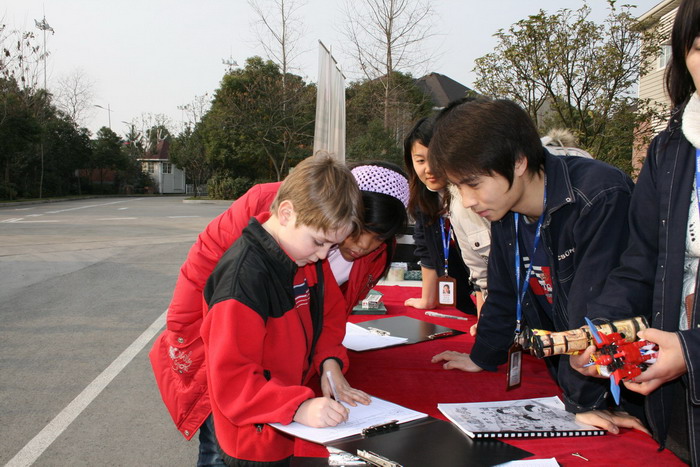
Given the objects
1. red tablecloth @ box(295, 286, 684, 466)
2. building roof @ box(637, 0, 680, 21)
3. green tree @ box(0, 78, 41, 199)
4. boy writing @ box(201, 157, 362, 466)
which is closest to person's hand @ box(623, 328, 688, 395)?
red tablecloth @ box(295, 286, 684, 466)

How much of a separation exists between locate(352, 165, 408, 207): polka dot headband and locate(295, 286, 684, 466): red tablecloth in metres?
0.60

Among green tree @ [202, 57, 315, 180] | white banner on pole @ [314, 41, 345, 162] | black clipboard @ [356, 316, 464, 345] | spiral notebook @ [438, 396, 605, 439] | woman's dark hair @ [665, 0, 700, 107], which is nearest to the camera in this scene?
woman's dark hair @ [665, 0, 700, 107]

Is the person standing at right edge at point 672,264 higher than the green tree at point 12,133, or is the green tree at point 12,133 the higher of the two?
the green tree at point 12,133

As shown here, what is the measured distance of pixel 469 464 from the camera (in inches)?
50.8

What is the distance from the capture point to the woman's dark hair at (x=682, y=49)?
4.34 feet

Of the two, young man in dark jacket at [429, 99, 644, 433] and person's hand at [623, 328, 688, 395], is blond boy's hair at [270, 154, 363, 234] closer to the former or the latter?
young man in dark jacket at [429, 99, 644, 433]

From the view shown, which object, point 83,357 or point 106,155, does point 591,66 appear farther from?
point 106,155

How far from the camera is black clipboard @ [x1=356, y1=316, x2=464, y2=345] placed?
8.10 ft

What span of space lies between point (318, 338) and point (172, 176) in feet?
185

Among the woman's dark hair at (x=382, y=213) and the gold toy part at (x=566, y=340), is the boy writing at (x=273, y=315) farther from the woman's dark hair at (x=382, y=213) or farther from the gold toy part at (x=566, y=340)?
the gold toy part at (x=566, y=340)

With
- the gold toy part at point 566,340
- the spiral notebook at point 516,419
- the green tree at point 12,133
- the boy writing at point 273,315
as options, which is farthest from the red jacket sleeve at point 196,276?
the green tree at point 12,133

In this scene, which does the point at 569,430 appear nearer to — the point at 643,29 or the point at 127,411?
the point at 127,411

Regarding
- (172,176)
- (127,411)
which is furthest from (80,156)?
(127,411)

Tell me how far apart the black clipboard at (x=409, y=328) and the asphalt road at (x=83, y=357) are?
122 centimetres
